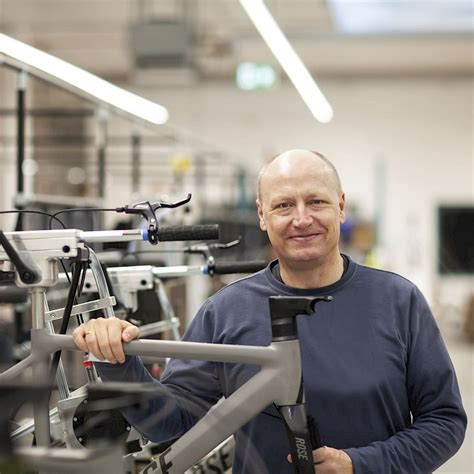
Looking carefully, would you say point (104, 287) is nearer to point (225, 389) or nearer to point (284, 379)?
point (225, 389)

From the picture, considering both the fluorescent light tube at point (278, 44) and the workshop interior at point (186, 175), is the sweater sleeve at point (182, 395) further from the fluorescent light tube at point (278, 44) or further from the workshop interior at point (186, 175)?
the fluorescent light tube at point (278, 44)

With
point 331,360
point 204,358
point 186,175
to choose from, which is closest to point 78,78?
point 331,360

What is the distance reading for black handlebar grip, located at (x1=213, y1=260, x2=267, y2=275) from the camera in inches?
109

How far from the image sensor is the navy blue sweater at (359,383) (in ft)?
6.21

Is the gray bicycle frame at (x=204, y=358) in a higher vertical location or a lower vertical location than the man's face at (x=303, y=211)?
lower

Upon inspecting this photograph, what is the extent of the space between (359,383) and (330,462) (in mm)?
221

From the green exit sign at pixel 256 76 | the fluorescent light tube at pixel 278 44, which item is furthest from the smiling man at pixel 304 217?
the green exit sign at pixel 256 76

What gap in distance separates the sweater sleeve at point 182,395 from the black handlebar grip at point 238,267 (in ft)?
2.27

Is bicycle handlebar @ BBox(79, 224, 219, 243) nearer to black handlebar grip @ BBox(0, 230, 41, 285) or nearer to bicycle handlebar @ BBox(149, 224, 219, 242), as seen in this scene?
bicycle handlebar @ BBox(149, 224, 219, 242)

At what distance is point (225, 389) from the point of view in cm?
199

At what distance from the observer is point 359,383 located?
1903 millimetres

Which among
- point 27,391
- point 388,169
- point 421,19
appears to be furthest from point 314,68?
point 27,391

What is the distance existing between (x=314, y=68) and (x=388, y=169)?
2.02m

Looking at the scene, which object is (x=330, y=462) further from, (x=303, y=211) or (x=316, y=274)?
(x=303, y=211)
